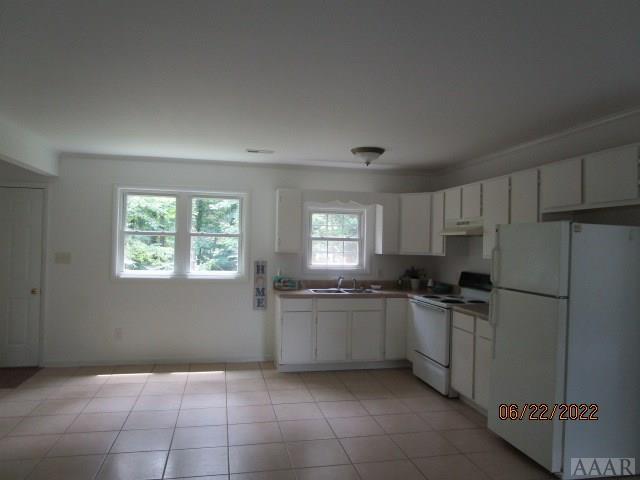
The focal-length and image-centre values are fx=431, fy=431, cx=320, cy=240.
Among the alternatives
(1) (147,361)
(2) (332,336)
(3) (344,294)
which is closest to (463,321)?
(3) (344,294)

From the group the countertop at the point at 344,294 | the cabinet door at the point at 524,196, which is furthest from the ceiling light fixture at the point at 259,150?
the cabinet door at the point at 524,196

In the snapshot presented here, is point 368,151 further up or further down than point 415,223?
further up

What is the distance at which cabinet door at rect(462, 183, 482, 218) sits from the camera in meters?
4.26

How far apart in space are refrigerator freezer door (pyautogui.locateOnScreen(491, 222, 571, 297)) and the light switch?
14.8 ft

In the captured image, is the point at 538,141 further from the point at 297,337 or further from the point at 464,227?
the point at 297,337

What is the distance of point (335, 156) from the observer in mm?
4828

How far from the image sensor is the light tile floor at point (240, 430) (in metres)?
2.79

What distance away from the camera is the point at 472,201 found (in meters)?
4.39

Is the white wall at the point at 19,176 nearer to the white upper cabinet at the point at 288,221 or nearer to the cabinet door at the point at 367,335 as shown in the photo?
the white upper cabinet at the point at 288,221

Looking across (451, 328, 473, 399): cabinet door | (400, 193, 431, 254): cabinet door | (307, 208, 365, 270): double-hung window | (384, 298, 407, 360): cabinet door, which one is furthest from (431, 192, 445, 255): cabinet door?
(451, 328, 473, 399): cabinet door

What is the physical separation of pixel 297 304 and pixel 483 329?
6.68 ft

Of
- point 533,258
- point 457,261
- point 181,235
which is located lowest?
point 457,261

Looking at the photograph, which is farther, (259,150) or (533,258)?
(259,150)
